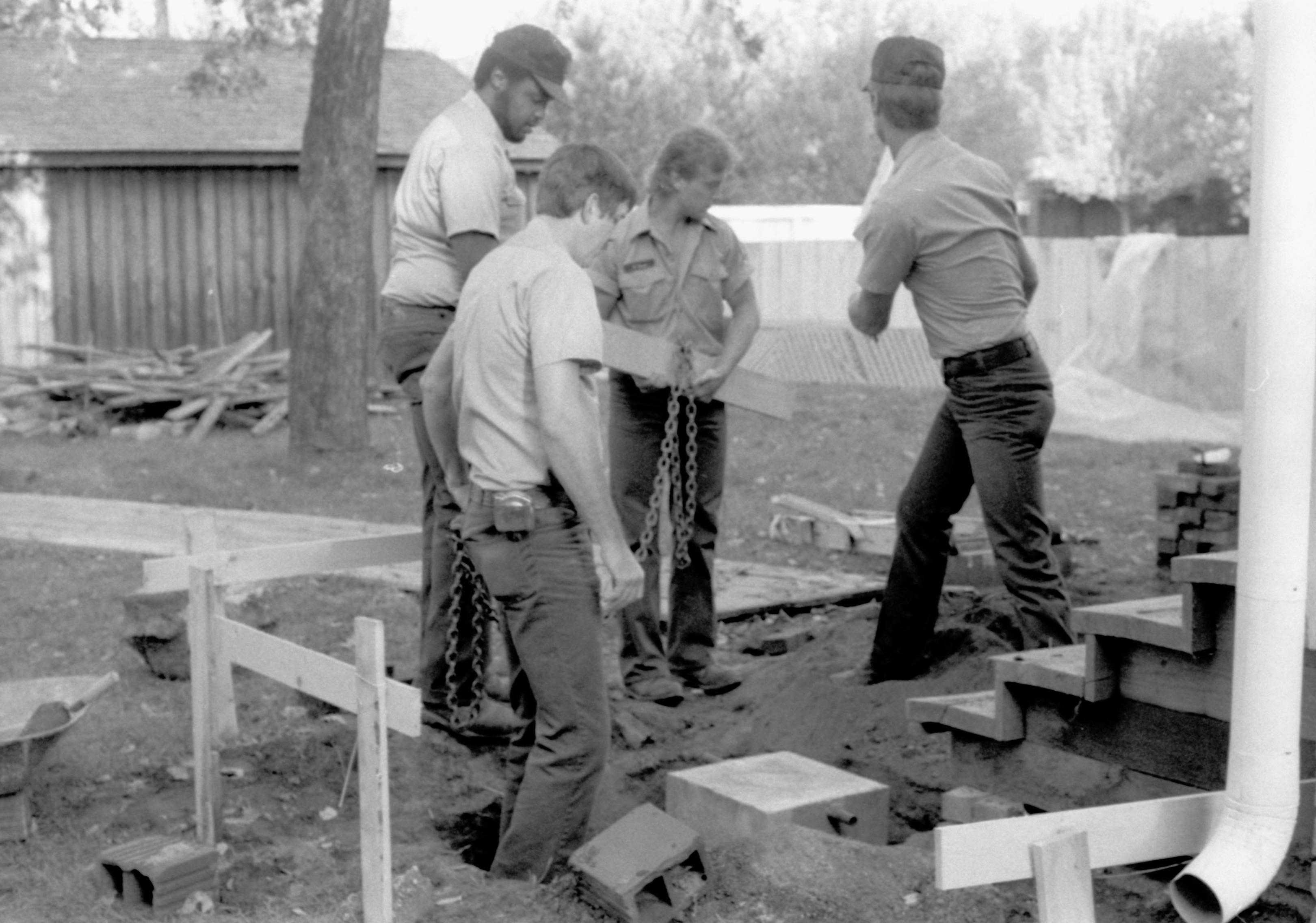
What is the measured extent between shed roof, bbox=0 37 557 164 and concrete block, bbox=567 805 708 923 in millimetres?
14586

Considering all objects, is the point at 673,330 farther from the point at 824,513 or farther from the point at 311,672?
the point at 824,513

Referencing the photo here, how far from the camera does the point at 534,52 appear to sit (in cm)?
566

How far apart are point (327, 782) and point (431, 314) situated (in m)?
1.74

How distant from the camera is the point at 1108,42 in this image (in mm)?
48250

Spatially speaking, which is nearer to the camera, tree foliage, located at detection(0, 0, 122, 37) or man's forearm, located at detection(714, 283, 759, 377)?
man's forearm, located at detection(714, 283, 759, 377)

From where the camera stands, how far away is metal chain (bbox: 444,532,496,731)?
534 cm

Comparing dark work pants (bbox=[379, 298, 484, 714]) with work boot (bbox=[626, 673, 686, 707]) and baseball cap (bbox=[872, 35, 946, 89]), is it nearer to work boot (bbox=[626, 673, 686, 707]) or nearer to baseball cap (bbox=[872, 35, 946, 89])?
work boot (bbox=[626, 673, 686, 707])

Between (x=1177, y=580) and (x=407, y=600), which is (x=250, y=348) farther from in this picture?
(x=1177, y=580)

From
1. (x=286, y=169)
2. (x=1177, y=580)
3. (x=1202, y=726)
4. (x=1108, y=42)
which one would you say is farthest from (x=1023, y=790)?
(x=1108, y=42)

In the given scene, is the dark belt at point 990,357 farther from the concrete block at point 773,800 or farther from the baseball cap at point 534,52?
the baseball cap at point 534,52

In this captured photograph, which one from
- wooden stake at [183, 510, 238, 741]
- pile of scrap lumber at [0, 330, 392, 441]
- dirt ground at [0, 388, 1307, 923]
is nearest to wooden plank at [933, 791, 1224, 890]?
dirt ground at [0, 388, 1307, 923]

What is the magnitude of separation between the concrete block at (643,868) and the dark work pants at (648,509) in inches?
82.9

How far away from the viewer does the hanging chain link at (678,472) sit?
6164 millimetres

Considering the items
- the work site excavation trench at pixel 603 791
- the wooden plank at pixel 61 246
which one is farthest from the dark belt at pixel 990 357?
the wooden plank at pixel 61 246
